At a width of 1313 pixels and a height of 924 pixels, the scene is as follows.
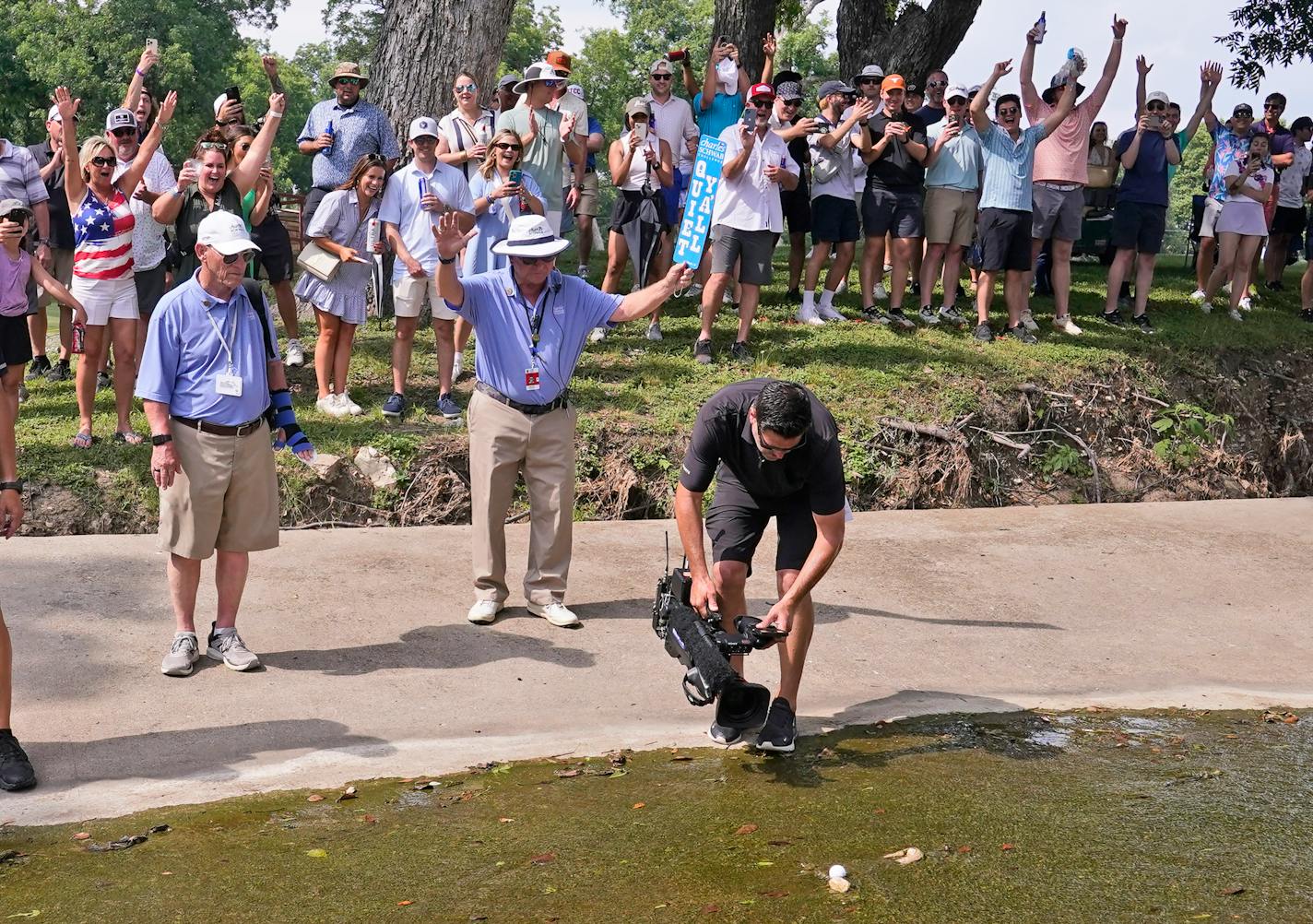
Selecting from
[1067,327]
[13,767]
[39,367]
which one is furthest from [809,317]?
[13,767]

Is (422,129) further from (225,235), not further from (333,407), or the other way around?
(225,235)

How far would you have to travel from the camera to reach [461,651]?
6625mm

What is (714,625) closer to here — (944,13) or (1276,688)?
(1276,688)

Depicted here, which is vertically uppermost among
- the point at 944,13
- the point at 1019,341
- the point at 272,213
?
the point at 944,13

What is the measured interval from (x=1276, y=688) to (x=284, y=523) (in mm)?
5829

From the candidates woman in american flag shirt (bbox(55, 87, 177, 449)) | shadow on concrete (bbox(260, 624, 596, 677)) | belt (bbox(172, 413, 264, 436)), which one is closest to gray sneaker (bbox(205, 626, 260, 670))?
shadow on concrete (bbox(260, 624, 596, 677))

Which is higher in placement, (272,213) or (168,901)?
(272,213)

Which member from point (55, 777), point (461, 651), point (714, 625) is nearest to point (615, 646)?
point (461, 651)

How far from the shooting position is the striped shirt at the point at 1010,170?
1196 centimetres

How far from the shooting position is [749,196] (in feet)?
36.3

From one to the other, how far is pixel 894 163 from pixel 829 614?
6038mm

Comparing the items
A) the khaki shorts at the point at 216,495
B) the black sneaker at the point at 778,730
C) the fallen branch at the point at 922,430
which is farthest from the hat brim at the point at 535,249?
the fallen branch at the point at 922,430

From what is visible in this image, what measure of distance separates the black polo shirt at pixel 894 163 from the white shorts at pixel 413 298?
440 cm

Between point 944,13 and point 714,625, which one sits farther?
point 944,13
